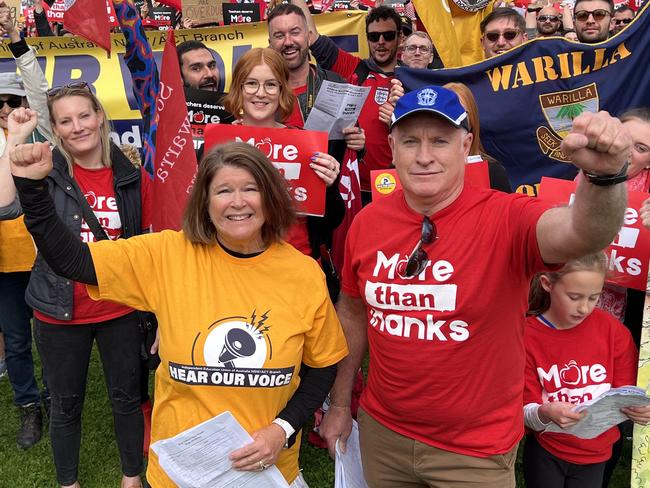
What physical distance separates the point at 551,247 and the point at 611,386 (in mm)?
1369

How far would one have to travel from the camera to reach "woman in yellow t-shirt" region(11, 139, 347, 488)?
209 centimetres

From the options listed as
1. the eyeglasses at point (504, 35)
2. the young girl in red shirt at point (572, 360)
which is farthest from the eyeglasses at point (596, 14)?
the young girl in red shirt at point (572, 360)

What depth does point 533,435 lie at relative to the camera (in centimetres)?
279

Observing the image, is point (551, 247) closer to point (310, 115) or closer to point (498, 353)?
point (498, 353)

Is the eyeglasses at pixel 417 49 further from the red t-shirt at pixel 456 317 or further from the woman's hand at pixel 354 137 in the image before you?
the red t-shirt at pixel 456 317

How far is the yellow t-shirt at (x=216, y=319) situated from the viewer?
2092 mm

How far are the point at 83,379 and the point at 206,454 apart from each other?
1371mm

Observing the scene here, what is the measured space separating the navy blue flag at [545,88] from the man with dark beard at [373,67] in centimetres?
36

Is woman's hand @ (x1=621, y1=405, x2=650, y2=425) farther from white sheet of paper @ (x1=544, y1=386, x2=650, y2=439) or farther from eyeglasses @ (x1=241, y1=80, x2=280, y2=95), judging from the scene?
eyeglasses @ (x1=241, y1=80, x2=280, y2=95)

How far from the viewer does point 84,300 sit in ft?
10.0

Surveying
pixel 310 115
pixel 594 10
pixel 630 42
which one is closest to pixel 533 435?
pixel 310 115

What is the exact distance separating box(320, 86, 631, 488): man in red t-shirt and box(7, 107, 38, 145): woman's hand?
130 centimetres

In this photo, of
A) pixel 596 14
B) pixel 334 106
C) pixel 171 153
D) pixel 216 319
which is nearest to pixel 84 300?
pixel 171 153

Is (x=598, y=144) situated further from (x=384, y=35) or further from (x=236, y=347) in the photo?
(x=384, y=35)
